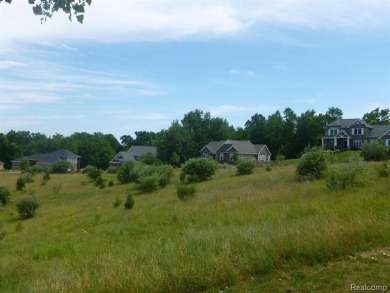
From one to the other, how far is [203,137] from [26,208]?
7582cm

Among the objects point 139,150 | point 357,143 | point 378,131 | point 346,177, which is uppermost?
point 378,131

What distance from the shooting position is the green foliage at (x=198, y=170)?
33750 mm

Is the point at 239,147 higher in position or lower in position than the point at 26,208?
higher

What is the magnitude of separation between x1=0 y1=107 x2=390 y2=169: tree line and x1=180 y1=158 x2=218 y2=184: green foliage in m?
42.7

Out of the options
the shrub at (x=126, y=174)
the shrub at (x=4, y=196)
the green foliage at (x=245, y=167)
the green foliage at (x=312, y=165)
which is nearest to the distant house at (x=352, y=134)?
the green foliage at (x=245, y=167)

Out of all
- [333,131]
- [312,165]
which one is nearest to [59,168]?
[333,131]

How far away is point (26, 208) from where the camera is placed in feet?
79.5

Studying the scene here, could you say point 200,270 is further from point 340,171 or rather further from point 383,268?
point 340,171

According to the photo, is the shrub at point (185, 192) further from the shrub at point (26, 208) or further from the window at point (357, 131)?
the window at point (357, 131)

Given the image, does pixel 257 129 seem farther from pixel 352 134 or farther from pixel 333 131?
pixel 352 134

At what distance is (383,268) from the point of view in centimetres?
484

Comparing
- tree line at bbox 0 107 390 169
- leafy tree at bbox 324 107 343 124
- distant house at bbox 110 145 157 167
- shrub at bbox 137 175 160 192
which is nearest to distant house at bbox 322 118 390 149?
tree line at bbox 0 107 390 169

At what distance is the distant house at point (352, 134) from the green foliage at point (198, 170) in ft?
117

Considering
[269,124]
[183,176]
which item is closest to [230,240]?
[183,176]
